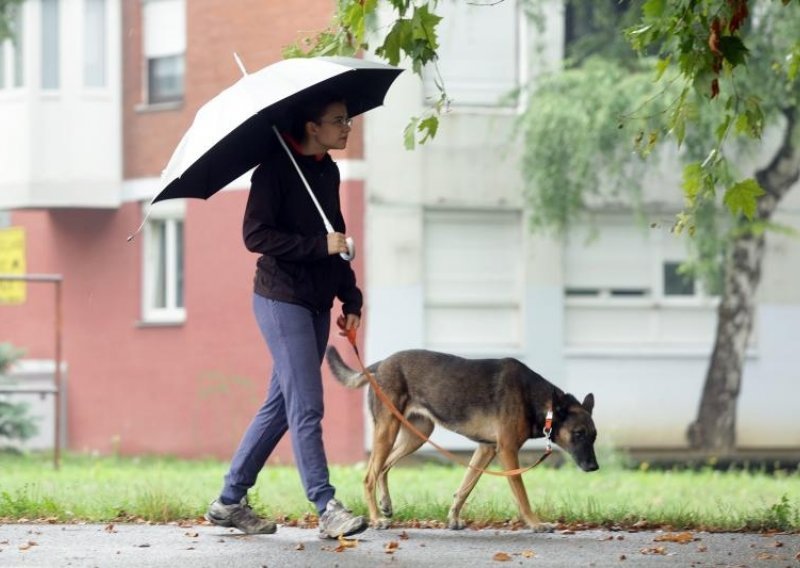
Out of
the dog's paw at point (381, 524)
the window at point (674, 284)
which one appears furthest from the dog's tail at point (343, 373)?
the window at point (674, 284)

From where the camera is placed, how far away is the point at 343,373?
439 inches

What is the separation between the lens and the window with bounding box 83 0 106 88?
3123cm

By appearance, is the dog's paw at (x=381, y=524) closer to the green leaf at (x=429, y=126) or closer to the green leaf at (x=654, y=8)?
the green leaf at (x=429, y=126)

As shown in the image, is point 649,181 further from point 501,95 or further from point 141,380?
point 141,380

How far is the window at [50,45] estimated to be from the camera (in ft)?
102

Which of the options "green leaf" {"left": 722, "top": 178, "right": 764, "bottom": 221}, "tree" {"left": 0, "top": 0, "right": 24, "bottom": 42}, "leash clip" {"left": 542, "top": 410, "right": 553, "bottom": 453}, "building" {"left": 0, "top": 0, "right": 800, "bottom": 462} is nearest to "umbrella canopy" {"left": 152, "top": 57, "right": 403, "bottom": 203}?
"green leaf" {"left": 722, "top": 178, "right": 764, "bottom": 221}

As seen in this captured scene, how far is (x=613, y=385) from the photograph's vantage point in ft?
96.3

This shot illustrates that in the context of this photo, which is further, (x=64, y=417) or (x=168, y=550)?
(x=64, y=417)

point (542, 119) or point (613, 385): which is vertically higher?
point (542, 119)

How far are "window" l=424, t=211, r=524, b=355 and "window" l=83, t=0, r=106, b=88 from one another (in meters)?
6.07

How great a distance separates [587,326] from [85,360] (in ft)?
26.2

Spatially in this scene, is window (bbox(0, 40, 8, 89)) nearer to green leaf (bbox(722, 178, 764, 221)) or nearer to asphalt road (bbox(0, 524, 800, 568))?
asphalt road (bbox(0, 524, 800, 568))

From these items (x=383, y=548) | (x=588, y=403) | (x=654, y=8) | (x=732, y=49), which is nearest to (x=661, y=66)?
(x=732, y=49)

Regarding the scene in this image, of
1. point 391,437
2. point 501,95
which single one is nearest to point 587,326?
point 501,95
